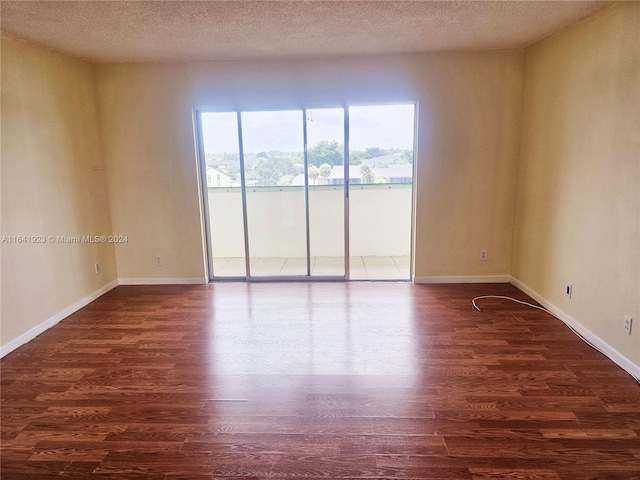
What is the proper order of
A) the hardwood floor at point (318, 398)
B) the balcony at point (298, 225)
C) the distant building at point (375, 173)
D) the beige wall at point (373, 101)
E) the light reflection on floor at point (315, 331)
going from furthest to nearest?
the balcony at point (298, 225)
the distant building at point (375, 173)
the beige wall at point (373, 101)
the light reflection on floor at point (315, 331)
the hardwood floor at point (318, 398)

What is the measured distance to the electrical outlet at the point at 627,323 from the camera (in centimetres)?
259

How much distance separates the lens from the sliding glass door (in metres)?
4.39

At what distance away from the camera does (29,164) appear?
331 cm

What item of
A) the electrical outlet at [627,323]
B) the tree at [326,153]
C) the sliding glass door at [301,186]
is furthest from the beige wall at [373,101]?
the electrical outlet at [627,323]

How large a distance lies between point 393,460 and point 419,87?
11.7 ft

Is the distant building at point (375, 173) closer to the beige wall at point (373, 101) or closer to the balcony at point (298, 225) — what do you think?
the balcony at point (298, 225)

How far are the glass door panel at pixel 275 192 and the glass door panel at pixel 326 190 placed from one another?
0.12 metres

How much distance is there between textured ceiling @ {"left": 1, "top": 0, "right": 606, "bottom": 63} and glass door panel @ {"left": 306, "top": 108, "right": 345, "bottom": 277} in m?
0.75

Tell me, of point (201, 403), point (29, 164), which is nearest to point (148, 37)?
point (29, 164)

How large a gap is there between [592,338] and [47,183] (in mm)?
4769

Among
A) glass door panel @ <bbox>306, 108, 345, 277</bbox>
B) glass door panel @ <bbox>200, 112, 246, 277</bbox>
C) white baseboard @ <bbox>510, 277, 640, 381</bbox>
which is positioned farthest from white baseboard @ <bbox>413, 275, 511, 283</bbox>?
glass door panel @ <bbox>200, 112, 246, 277</bbox>

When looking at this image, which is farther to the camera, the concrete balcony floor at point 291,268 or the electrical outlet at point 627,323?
the concrete balcony floor at point 291,268

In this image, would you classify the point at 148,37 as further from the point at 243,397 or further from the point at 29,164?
the point at 243,397

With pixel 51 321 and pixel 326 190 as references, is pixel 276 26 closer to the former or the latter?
pixel 326 190
